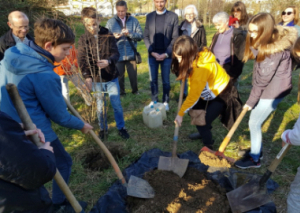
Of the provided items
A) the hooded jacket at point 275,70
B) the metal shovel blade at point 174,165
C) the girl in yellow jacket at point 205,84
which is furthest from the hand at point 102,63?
the hooded jacket at point 275,70

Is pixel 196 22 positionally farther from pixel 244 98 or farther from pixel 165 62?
pixel 244 98

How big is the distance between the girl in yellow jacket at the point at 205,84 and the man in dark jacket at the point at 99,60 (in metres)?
1.04

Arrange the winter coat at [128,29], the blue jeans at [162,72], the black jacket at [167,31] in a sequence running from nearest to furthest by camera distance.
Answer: the black jacket at [167,31]
the blue jeans at [162,72]
the winter coat at [128,29]

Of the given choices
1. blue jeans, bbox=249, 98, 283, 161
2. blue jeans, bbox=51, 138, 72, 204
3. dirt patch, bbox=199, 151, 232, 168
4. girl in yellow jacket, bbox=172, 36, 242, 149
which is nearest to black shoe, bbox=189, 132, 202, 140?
girl in yellow jacket, bbox=172, 36, 242, 149

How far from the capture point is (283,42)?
7.43 feet

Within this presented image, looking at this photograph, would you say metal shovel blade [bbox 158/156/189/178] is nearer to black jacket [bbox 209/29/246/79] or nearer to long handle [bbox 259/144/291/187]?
long handle [bbox 259/144/291/187]

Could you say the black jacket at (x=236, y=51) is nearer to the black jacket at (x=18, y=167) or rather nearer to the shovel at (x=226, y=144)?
the shovel at (x=226, y=144)

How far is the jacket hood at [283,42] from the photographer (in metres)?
2.27

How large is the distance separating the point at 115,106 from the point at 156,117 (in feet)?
2.99

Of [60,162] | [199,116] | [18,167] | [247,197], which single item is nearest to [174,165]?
[199,116]

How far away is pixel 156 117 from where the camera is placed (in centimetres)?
407

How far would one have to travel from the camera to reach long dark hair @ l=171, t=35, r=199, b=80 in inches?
96.7

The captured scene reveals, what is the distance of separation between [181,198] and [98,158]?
1.48 meters

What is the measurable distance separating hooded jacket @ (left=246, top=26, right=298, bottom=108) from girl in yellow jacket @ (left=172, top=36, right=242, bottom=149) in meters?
0.38
